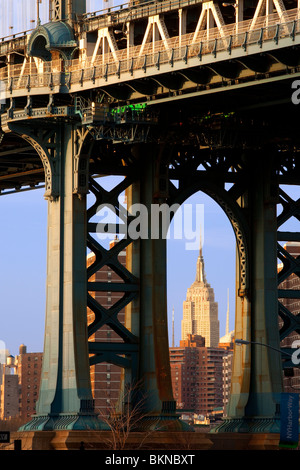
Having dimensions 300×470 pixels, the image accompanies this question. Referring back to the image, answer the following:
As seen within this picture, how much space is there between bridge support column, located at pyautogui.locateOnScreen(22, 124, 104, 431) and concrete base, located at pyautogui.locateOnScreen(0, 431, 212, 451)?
2.60 ft

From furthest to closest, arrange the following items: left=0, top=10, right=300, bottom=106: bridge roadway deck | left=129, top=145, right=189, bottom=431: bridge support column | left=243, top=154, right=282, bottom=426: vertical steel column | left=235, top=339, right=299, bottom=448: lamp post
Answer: left=243, top=154, right=282, bottom=426: vertical steel column → left=129, top=145, right=189, bottom=431: bridge support column → left=0, top=10, right=300, bottom=106: bridge roadway deck → left=235, top=339, right=299, bottom=448: lamp post

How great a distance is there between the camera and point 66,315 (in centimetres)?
9388

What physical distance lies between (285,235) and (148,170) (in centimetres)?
1208

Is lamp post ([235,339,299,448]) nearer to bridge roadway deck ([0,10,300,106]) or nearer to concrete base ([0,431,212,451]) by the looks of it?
concrete base ([0,431,212,451])

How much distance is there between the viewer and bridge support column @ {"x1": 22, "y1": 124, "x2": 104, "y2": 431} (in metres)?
92.8

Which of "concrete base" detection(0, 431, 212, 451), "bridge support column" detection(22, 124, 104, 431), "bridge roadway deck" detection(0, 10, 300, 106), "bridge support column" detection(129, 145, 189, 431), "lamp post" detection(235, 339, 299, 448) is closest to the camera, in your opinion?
"lamp post" detection(235, 339, 299, 448)

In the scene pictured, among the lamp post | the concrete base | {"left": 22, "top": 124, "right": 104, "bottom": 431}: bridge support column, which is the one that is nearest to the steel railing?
{"left": 22, "top": 124, "right": 104, "bottom": 431}: bridge support column

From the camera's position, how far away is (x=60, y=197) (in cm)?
9556

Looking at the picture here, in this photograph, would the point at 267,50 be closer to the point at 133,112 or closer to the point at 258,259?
the point at 133,112

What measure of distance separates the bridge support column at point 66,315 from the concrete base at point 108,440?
79cm

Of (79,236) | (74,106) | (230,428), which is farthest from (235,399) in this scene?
(74,106)

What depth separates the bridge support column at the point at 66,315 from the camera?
92.8 metres

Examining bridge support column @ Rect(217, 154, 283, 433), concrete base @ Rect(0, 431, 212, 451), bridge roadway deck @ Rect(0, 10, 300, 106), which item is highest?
bridge roadway deck @ Rect(0, 10, 300, 106)

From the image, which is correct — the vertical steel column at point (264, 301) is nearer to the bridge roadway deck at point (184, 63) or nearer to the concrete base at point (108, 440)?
the concrete base at point (108, 440)
